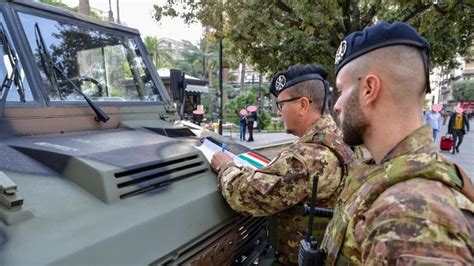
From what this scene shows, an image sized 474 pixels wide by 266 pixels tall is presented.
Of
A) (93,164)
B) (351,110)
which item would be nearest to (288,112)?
(351,110)

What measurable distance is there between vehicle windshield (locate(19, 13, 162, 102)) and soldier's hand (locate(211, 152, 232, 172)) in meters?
1.02

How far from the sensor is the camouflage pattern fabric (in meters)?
1.84

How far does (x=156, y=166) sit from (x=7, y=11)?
4.58 ft

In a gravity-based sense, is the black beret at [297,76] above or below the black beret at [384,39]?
below

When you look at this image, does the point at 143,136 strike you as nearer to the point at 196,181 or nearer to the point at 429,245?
the point at 196,181

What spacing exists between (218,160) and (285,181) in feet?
1.43

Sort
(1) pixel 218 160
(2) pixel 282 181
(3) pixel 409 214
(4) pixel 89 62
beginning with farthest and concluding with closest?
(4) pixel 89 62 → (1) pixel 218 160 → (2) pixel 282 181 → (3) pixel 409 214

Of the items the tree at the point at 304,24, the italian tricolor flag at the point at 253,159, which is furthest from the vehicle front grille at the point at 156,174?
the tree at the point at 304,24

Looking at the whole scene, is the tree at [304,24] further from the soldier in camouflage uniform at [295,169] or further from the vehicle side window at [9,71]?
the vehicle side window at [9,71]

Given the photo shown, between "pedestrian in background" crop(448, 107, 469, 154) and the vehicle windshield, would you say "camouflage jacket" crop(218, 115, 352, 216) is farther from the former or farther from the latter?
"pedestrian in background" crop(448, 107, 469, 154)

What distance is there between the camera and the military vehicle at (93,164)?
123cm

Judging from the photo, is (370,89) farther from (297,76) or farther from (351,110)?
(297,76)

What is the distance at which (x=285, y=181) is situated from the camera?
185cm

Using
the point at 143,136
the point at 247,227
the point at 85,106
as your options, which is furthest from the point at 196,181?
the point at 85,106
